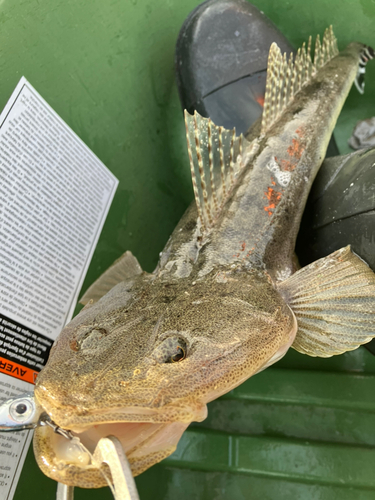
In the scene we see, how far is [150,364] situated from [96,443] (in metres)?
0.27

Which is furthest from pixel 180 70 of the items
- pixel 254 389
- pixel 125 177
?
pixel 254 389

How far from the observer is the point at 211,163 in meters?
1.74

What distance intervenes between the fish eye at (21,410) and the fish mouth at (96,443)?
6 centimetres

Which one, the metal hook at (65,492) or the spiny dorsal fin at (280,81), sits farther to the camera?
the spiny dorsal fin at (280,81)

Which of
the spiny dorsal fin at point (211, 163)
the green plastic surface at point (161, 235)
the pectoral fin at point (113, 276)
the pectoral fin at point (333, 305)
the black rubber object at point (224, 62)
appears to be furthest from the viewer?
the black rubber object at point (224, 62)

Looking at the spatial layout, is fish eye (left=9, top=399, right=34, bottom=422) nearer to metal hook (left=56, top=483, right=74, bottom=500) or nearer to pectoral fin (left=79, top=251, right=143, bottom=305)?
metal hook (left=56, top=483, right=74, bottom=500)

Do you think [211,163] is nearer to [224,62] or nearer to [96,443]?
[96,443]

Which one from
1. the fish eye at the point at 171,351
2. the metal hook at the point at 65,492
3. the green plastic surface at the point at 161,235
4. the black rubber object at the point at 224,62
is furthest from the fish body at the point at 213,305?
the green plastic surface at the point at 161,235

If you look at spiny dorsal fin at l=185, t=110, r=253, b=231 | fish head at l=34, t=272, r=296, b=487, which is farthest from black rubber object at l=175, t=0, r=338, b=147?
fish head at l=34, t=272, r=296, b=487

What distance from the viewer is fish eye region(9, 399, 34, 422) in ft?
3.60

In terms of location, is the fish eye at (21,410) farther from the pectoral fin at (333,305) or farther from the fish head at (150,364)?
the pectoral fin at (333,305)

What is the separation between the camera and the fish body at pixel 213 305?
1.08m

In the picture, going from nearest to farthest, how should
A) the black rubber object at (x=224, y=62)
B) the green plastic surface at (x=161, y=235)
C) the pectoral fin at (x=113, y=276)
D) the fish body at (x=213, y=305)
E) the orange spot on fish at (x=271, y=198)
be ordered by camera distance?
the fish body at (x=213, y=305), the orange spot on fish at (x=271, y=198), the pectoral fin at (x=113, y=276), the green plastic surface at (x=161, y=235), the black rubber object at (x=224, y=62)

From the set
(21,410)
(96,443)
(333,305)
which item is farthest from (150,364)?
(333,305)
